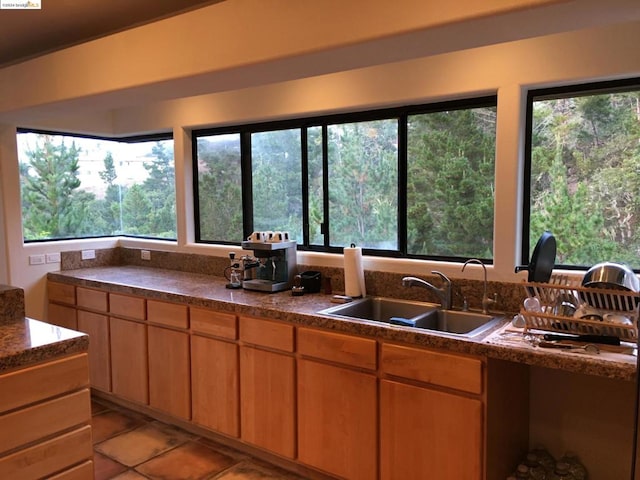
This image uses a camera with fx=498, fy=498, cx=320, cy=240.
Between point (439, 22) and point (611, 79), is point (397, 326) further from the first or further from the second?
point (611, 79)

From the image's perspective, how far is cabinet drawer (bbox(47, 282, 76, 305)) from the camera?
3.96m

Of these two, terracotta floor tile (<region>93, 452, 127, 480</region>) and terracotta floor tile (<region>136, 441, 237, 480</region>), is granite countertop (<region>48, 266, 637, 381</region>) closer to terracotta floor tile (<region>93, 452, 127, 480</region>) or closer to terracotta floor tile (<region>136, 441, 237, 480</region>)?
terracotta floor tile (<region>136, 441, 237, 480</region>)

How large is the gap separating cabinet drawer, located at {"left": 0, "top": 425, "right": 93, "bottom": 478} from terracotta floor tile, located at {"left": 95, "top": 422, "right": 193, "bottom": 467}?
961mm

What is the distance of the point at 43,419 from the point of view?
200 cm

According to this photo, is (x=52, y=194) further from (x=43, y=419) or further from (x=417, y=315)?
(x=417, y=315)

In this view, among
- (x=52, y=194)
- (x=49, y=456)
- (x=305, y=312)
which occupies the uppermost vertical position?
(x=52, y=194)

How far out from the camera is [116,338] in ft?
12.0

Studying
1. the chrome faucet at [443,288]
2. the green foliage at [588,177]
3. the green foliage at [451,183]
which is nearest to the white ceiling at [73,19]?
the green foliage at [451,183]

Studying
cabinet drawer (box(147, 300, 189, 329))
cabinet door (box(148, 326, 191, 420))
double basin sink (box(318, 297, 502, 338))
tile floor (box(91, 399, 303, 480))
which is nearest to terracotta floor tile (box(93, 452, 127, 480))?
tile floor (box(91, 399, 303, 480))

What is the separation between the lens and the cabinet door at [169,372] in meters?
3.26

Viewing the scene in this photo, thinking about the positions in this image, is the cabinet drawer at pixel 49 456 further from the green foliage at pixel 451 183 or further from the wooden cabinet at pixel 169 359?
the green foliage at pixel 451 183

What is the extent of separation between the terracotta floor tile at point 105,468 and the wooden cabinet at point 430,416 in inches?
61.8

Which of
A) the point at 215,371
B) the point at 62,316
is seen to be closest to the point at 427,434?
the point at 215,371

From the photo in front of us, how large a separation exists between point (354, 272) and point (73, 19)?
2.20 metres
